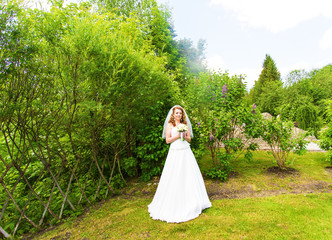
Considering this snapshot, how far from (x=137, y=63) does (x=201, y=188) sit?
3611mm

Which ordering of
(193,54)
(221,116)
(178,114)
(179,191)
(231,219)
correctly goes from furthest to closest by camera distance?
1. (193,54)
2. (221,116)
3. (178,114)
4. (179,191)
5. (231,219)

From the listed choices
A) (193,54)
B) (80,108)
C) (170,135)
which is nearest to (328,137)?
(170,135)

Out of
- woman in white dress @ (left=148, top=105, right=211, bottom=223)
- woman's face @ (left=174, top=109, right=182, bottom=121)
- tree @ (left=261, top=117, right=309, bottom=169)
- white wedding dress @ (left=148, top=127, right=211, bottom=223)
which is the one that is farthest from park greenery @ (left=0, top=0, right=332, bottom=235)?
white wedding dress @ (left=148, top=127, right=211, bottom=223)

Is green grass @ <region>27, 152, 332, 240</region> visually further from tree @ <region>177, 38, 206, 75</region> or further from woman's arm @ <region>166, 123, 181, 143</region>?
tree @ <region>177, 38, 206, 75</region>

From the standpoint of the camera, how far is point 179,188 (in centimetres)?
429

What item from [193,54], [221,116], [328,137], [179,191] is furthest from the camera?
[193,54]

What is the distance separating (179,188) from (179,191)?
0.22 feet

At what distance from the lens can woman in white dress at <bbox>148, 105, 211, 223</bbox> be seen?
413 centimetres

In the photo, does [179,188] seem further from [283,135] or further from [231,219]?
[283,135]

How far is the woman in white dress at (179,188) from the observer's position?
4.13m

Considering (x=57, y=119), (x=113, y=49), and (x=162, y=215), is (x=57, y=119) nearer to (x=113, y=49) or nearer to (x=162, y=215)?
(x=113, y=49)

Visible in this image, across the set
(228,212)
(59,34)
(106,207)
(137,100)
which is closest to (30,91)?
(59,34)

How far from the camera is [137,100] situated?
5.04 m

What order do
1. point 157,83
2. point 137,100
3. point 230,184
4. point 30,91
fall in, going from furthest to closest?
1. point 230,184
2. point 157,83
3. point 137,100
4. point 30,91
